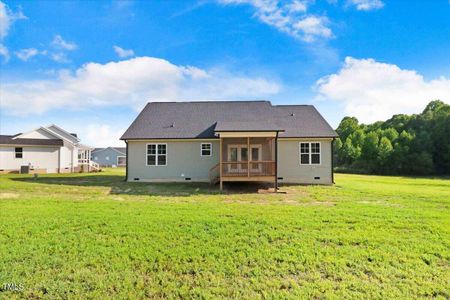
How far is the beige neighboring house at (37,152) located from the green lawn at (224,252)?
20.1m

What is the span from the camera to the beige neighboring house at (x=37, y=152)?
2491 cm

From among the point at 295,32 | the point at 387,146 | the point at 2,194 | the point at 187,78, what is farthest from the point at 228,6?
the point at 387,146

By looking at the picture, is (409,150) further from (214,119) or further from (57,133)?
(57,133)

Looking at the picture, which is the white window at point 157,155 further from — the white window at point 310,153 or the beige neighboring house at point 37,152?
the beige neighboring house at point 37,152

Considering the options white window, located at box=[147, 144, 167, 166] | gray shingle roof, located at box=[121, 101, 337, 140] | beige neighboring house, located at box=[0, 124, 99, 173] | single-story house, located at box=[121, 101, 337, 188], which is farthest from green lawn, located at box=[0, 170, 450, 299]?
beige neighboring house, located at box=[0, 124, 99, 173]

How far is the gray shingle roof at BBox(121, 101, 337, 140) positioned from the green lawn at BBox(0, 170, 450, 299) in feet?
30.4

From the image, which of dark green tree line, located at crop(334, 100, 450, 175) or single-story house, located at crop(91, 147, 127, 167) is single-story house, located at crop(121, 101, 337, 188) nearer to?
dark green tree line, located at crop(334, 100, 450, 175)

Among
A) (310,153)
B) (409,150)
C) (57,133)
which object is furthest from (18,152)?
(409,150)

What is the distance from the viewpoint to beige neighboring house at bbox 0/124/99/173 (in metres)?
24.9

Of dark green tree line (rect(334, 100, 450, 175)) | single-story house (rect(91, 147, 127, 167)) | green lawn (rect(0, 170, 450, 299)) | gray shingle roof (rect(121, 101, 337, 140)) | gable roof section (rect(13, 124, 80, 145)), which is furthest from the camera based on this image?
single-story house (rect(91, 147, 127, 167))

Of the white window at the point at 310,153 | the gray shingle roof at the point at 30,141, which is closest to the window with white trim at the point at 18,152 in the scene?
the gray shingle roof at the point at 30,141

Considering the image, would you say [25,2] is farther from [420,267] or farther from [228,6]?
[420,267]

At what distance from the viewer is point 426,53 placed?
50.7ft

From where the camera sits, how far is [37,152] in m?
26.0
